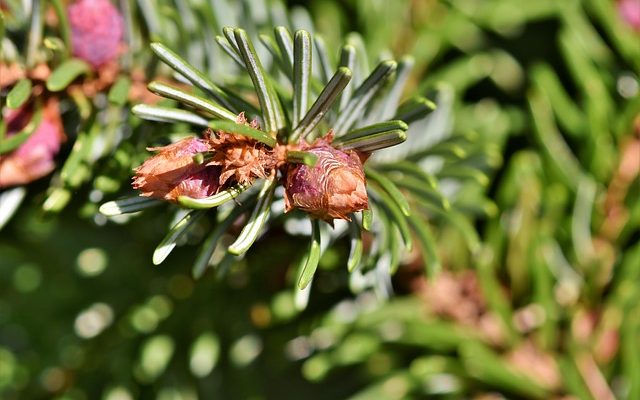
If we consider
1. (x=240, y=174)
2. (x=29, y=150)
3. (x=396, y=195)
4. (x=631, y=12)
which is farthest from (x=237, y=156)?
(x=631, y=12)

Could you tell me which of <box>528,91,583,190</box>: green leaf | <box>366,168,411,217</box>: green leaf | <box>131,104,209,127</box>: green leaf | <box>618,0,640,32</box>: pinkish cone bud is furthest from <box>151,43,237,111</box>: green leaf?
<box>618,0,640,32</box>: pinkish cone bud

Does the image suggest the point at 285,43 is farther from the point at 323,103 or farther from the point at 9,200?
the point at 9,200

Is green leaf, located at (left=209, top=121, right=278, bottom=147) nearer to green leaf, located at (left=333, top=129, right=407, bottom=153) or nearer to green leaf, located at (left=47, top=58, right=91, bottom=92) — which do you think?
green leaf, located at (left=333, top=129, right=407, bottom=153)

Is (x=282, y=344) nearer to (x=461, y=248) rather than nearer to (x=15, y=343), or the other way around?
(x=461, y=248)

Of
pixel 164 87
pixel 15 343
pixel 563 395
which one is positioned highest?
pixel 164 87

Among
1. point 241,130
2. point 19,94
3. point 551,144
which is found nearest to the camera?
point 241,130

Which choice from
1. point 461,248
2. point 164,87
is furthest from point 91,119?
point 461,248
